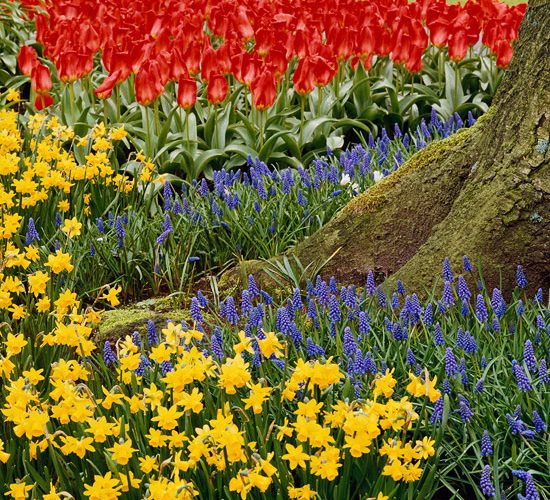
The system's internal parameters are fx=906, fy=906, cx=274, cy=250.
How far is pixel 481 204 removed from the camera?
3.60 meters

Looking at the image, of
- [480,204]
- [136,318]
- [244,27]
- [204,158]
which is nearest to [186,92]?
[204,158]

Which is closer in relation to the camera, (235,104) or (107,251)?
(107,251)

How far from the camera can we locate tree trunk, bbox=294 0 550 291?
11.3 ft

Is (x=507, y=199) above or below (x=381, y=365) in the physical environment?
above

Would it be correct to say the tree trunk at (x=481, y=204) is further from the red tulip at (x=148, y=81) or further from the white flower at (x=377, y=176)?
the red tulip at (x=148, y=81)

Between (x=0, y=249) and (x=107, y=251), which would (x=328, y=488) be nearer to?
(x=0, y=249)

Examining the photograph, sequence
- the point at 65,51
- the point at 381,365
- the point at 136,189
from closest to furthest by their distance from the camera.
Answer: the point at 381,365 < the point at 136,189 < the point at 65,51

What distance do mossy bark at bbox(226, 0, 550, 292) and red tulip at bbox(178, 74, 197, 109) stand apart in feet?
6.11

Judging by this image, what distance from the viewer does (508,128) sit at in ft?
11.7

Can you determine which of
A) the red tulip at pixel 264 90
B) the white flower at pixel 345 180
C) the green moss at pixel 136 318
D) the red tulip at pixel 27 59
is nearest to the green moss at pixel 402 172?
the white flower at pixel 345 180

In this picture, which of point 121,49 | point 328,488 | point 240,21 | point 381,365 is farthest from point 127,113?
point 328,488

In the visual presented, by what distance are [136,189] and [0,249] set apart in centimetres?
135

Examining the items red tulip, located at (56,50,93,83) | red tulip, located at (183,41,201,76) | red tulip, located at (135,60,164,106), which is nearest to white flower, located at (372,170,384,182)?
red tulip, located at (135,60,164,106)

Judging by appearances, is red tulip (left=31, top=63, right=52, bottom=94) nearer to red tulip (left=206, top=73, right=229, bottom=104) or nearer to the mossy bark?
red tulip (left=206, top=73, right=229, bottom=104)
